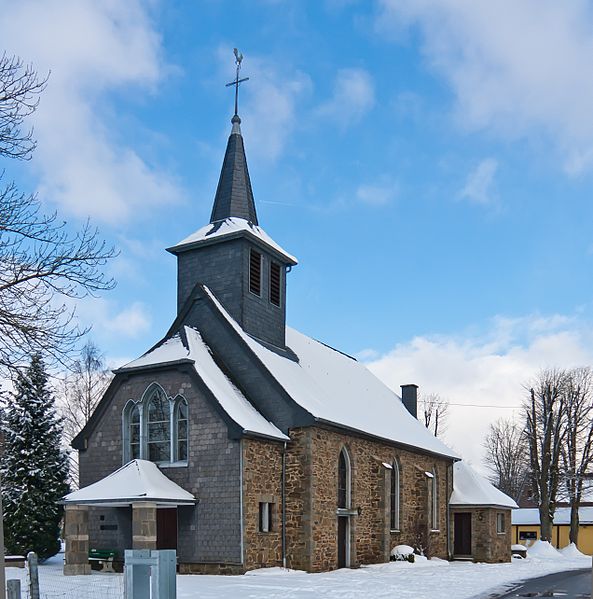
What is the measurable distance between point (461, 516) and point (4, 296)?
29.7 metres

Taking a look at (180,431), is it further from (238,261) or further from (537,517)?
(537,517)

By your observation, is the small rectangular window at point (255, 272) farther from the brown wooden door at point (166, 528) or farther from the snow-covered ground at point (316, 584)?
the snow-covered ground at point (316, 584)

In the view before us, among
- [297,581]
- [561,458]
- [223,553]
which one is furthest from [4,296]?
[561,458]

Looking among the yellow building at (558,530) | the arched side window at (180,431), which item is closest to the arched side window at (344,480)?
the arched side window at (180,431)

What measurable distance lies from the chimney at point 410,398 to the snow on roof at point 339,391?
1.88 feet

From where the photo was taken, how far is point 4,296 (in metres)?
10.3

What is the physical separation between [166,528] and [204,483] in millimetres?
2533

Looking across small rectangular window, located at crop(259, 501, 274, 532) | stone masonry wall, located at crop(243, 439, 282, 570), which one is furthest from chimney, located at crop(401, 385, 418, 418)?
small rectangular window, located at crop(259, 501, 274, 532)

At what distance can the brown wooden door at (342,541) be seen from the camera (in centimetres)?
2524

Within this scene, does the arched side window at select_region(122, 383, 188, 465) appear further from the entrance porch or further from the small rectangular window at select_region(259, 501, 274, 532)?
the small rectangular window at select_region(259, 501, 274, 532)

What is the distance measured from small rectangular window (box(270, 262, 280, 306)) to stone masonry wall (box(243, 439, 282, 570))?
671 centimetres

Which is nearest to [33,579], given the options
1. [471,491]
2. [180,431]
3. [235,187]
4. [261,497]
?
[261,497]

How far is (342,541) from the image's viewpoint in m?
25.5

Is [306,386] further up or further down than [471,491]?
further up
